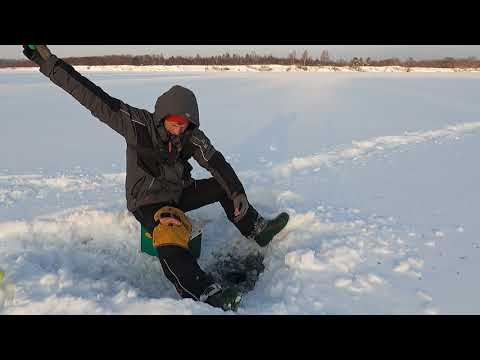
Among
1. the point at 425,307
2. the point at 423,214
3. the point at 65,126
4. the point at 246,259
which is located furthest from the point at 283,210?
the point at 65,126

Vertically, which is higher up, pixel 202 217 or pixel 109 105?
pixel 109 105

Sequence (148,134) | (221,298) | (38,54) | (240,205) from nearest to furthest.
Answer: (221,298)
(38,54)
(148,134)
(240,205)

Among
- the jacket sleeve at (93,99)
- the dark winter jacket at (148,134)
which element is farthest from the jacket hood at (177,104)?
the jacket sleeve at (93,99)

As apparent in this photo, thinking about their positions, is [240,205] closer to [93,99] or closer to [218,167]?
[218,167]

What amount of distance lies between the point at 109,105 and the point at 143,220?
0.95m

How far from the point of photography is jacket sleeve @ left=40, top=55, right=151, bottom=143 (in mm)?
3031

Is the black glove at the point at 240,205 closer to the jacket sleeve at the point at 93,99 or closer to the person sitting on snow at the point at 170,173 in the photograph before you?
the person sitting on snow at the point at 170,173

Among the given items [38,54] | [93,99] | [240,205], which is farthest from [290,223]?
[38,54]

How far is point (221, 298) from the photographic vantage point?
2.69 metres

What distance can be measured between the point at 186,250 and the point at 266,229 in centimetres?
93

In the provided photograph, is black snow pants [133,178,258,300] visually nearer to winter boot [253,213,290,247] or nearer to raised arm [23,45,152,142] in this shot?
winter boot [253,213,290,247]

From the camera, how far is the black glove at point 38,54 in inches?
118
